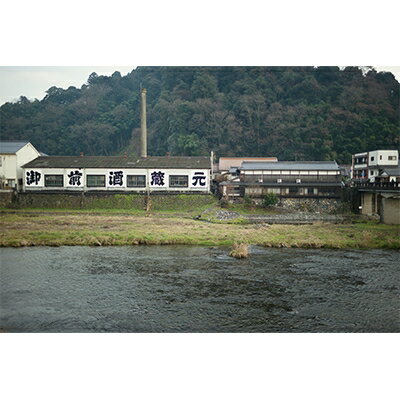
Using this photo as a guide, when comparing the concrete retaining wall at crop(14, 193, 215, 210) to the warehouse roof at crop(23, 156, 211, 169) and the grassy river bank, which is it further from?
the grassy river bank

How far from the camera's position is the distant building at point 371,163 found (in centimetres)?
1541

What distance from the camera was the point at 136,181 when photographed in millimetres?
16047

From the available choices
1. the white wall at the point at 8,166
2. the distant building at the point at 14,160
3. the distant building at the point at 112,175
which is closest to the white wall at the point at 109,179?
the distant building at the point at 112,175

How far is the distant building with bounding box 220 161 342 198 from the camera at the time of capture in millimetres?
15820

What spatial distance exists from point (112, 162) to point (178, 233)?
772 cm

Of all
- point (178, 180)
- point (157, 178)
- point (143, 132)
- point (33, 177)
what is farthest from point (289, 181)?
point (33, 177)

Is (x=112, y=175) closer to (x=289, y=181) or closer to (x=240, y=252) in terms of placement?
(x=289, y=181)

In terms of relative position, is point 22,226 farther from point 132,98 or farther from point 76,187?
point 132,98

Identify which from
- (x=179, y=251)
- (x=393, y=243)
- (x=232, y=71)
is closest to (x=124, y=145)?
(x=232, y=71)

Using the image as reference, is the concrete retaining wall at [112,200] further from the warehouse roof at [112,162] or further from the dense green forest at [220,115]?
the dense green forest at [220,115]

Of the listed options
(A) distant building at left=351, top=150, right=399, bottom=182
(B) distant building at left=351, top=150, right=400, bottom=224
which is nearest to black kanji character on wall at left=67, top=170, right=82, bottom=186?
(B) distant building at left=351, top=150, right=400, bottom=224

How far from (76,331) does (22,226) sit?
21.2 feet

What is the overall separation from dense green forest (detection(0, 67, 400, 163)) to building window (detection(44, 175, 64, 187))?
5.42 ft

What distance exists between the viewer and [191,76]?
29672mm
